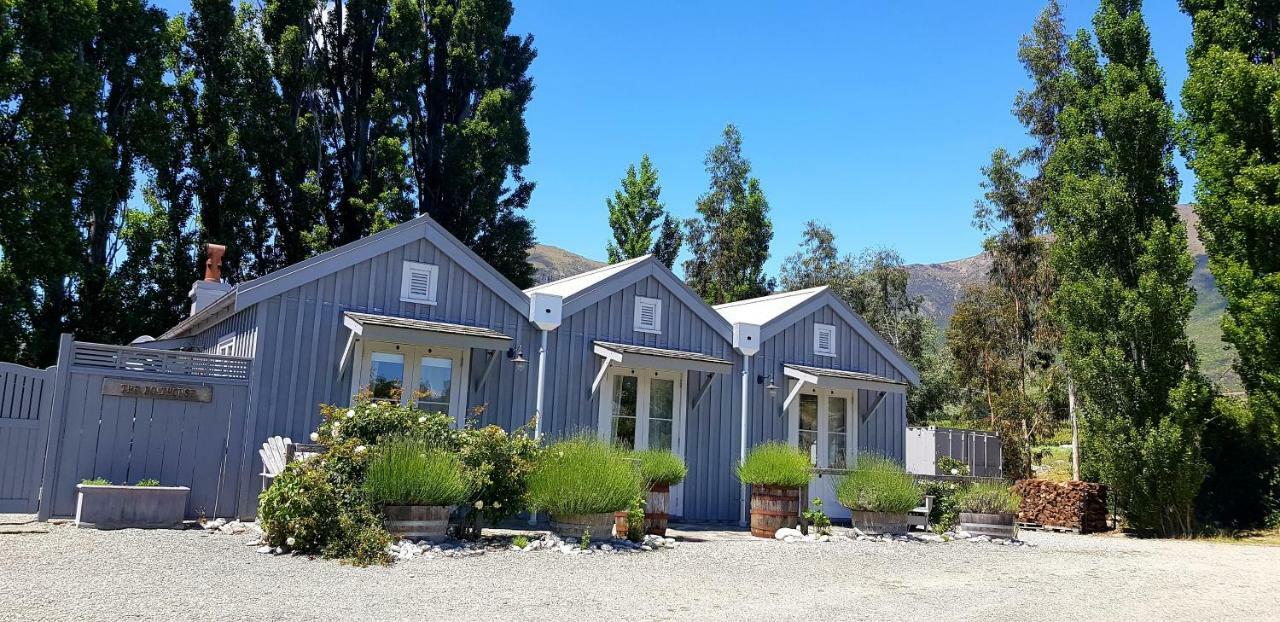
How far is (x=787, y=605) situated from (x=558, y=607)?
69.0 inches

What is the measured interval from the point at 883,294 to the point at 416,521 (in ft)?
110

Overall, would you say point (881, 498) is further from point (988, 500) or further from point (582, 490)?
point (582, 490)

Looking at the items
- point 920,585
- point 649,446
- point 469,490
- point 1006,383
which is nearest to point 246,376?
point 469,490

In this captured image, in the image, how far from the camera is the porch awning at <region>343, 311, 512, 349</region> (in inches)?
401

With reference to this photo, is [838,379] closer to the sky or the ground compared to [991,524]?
closer to the sky

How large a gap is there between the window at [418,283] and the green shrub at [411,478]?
10.5 ft

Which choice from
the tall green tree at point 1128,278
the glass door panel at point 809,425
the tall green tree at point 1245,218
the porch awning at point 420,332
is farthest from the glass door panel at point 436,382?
the tall green tree at point 1245,218

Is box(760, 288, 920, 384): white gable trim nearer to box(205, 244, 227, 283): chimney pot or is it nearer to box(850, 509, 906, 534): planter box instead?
box(850, 509, 906, 534): planter box

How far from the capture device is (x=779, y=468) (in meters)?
11.0

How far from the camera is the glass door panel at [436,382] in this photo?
11.2 meters

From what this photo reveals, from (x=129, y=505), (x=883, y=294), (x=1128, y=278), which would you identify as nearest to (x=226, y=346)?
(x=129, y=505)

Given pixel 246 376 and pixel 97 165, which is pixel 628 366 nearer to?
pixel 246 376

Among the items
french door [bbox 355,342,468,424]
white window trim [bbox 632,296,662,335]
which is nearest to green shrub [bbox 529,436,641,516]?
french door [bbox 355,342,468,424]

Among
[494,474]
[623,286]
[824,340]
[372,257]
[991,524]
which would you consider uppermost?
[623,286]
